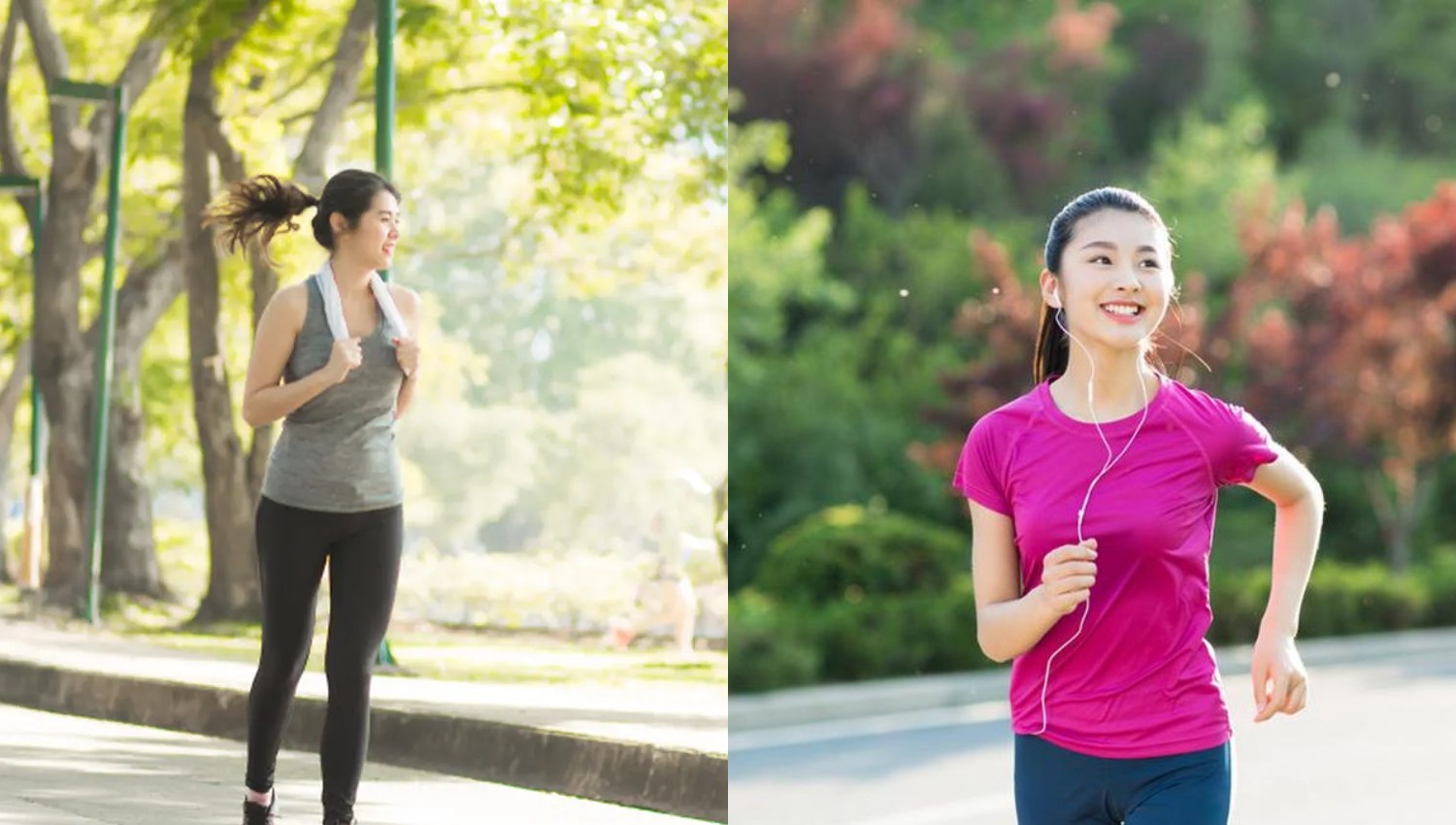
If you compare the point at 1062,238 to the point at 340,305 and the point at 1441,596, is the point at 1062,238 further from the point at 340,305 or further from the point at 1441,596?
the point at 1441,596

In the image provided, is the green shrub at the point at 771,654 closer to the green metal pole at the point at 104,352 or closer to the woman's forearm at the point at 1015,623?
the green metal pole at the point at 104,352

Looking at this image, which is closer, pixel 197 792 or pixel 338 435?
pixel 338 435

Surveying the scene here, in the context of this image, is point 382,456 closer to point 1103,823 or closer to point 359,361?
point 359,361

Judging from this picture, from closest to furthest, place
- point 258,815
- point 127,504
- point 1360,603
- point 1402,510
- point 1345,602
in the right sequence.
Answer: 1. point 258,815
2. point 127,504
3. point 1345,602
4. point 1360,603
5. point 1402,510

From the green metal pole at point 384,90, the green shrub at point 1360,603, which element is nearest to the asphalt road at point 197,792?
the green metal pole at point 384,90

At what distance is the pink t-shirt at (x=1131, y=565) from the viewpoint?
328 centimetres

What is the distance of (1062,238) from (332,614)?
2.49 metres

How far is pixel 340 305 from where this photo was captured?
5547 millimetres

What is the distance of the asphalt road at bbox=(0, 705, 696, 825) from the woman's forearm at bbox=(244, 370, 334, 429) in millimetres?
1439

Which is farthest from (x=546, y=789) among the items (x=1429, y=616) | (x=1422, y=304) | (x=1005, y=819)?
(x=1422, y=304)

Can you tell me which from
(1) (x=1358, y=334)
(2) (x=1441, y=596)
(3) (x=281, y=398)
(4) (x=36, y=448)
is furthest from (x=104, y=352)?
(2) (x=1441, y=596)

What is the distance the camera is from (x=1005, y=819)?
10031 millimetres

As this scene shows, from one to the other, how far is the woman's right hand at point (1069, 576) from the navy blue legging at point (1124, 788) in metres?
0.23

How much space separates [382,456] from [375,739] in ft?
10.9
